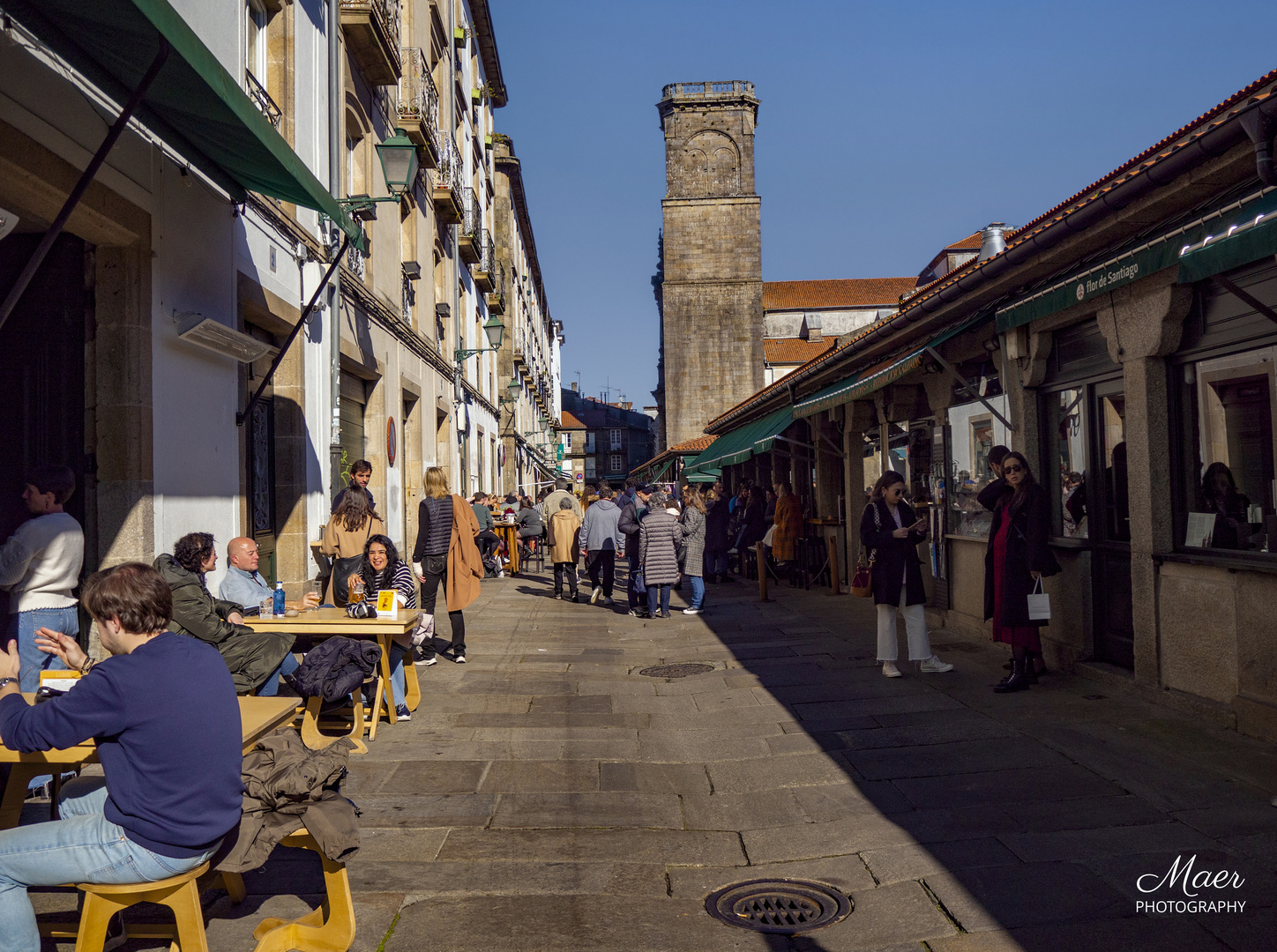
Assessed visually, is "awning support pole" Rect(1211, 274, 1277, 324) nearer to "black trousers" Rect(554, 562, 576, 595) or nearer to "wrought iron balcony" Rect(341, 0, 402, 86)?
"wrought iron balcony" Rect(341, 0, 402, 86)

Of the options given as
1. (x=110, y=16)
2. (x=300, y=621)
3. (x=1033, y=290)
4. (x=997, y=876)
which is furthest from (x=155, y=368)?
(x=1033, y=290)

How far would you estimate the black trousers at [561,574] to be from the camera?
47.7ft

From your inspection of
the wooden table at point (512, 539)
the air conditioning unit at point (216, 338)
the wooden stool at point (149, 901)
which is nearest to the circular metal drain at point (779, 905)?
the wooden stool at point (149, 901)

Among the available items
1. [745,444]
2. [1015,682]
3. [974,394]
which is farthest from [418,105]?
[1015,682]

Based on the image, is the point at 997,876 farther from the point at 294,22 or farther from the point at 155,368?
the point at 294,22

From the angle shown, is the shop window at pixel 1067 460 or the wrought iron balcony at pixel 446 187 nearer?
the shop window at pixel 1067 460

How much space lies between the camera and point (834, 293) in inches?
2442

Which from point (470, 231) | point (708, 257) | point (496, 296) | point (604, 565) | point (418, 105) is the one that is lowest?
point (604, 565)

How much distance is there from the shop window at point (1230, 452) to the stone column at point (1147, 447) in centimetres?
14

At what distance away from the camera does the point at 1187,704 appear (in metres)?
6.09

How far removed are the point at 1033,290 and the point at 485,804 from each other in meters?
5.83

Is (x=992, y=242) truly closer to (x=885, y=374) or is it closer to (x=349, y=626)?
(x=885, y=374)

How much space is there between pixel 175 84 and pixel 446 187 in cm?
1384

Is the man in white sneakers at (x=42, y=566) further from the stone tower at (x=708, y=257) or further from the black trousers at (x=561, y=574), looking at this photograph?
the stone tower at (x=708, y=257)
